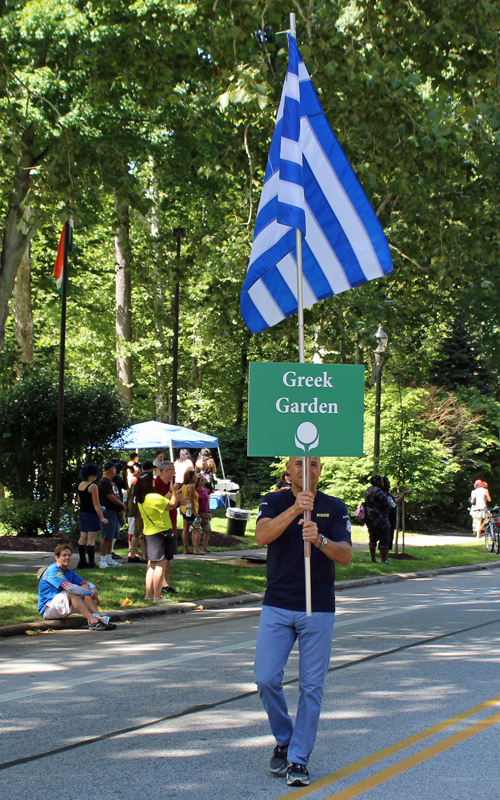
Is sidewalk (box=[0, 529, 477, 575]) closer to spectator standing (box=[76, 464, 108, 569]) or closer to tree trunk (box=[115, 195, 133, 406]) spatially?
spectator standing (box=[76, 464, 108, 569])

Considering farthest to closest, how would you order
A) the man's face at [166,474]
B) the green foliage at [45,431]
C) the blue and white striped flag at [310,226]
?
the green foliage at [45,431] → the man's face at [166,474] → the blue and white striped flag at [310,226]

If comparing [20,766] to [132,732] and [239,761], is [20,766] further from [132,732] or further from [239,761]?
[239,761]

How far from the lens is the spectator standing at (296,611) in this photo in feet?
15.9

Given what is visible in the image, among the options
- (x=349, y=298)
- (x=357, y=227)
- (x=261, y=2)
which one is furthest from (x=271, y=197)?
(x=349, y=298)

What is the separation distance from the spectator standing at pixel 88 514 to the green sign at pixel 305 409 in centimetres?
947

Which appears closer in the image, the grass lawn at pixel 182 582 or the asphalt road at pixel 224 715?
the asphalt road at pixel 224 715

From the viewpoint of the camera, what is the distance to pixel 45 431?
1997cm

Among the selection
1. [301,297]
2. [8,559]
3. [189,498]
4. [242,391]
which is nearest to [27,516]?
[8,559]

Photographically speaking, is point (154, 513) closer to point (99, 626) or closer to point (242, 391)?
point (99, 626)

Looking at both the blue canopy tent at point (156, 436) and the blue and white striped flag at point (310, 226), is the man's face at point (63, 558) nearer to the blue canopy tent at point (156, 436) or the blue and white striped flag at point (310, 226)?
the blue and white striped flag at point (310, 226)

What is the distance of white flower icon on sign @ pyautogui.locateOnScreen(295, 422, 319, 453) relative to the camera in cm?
528

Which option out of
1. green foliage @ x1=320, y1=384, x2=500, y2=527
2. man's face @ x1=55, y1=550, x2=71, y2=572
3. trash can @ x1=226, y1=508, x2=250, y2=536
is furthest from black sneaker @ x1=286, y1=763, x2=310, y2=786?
green foliage @ x1=320, y1=384, x2=500, y2=527

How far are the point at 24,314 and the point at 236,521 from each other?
36.4ft

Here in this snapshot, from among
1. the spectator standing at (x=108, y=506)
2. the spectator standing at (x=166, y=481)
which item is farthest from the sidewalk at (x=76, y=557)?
the spectator standing at (x=166, y=481)
